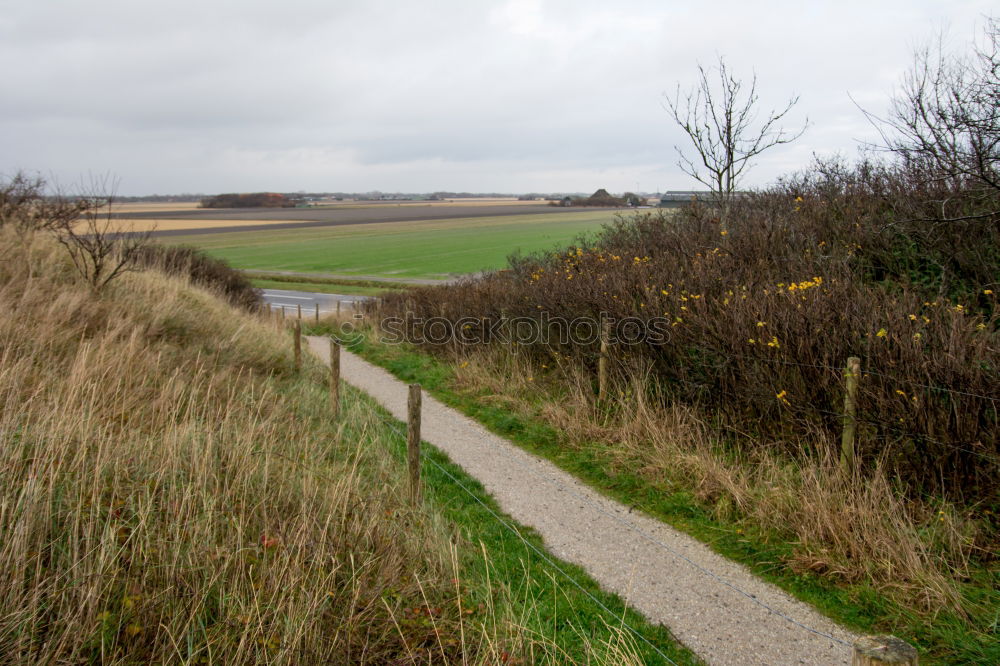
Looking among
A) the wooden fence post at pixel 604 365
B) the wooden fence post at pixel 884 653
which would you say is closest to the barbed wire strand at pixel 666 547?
the wooden fence post at pixel 604 365

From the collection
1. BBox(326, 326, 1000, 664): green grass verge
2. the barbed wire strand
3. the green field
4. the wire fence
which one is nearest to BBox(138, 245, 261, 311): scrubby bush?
BBox(326, 326, 1000, 664): green grass verge

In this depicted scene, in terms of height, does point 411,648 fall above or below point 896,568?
above

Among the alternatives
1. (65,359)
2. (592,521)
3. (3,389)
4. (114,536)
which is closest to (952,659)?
(592,521)

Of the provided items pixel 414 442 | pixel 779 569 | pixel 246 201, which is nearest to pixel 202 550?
pixel 414 442

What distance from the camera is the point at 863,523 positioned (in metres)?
5.38

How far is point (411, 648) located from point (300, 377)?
8.59 metres

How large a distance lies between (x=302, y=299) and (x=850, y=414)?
127 feet

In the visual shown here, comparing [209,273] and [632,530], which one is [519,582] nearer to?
[632,530]

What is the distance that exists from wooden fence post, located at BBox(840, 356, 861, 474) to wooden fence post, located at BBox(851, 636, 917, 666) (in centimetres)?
440

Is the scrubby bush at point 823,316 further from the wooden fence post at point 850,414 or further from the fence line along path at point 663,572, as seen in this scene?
the fence line along path at point 663,572

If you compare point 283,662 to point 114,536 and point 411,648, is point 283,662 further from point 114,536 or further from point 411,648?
point 114,536

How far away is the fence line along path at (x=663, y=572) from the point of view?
457 cm

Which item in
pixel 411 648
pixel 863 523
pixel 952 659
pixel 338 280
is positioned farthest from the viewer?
pixel 338 280

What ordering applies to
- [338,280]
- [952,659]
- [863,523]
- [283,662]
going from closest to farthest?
[283,662], [952,659], [863,523], [338,280]
